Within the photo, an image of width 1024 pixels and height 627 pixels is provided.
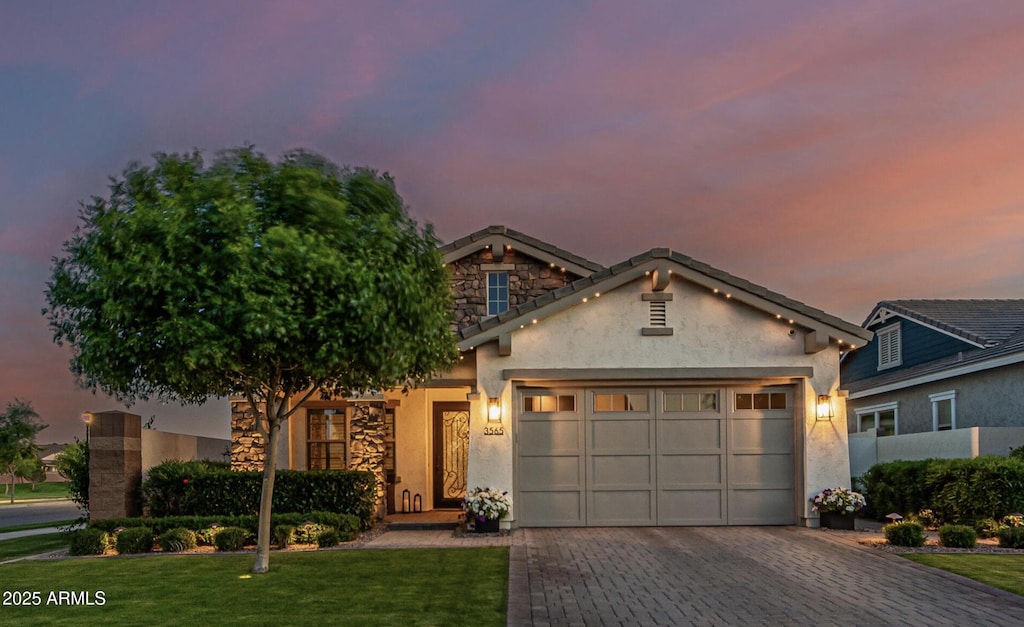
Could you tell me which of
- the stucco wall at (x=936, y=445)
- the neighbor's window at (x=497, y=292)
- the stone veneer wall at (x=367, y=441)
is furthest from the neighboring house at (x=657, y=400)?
the neighbor's window at (x=497, y=292)

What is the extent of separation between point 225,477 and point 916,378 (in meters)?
17.2

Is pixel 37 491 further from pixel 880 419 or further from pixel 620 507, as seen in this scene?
pixel 880 419

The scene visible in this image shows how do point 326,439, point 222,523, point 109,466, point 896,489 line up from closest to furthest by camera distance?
1. point 222,523
2. point 109,466
3. point 896,489
4. point 326,439

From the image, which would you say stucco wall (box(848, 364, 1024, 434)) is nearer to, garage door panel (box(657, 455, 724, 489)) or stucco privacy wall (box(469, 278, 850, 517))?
stucco privacy wall (box(469, 278, 850, 517))

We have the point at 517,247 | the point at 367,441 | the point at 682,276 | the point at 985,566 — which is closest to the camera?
the point at 985,566

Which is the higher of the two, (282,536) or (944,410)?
(944,410)

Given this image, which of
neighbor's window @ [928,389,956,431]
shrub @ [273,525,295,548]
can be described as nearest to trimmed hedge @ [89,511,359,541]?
shrub @ [273,525,295,548]

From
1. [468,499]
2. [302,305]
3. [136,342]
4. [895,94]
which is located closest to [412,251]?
[302,305]

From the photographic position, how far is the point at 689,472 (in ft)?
49.4

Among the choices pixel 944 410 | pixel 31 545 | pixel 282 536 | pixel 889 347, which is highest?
pixel 889 347

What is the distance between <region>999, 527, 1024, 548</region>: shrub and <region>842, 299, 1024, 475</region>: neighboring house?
149 inches

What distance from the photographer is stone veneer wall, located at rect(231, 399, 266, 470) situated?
16.4m

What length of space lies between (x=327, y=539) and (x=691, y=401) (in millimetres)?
6735

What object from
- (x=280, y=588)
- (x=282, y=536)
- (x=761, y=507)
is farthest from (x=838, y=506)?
(x=280, y=588)
